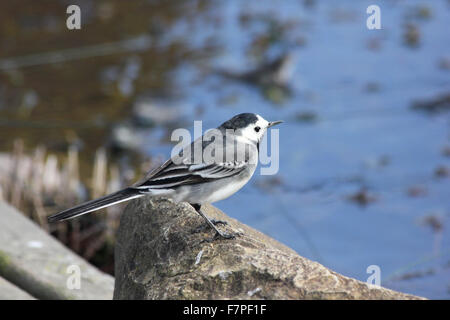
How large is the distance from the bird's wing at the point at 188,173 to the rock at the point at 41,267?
1599mm

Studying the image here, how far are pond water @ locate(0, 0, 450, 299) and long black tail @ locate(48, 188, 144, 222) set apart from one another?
3077 mm

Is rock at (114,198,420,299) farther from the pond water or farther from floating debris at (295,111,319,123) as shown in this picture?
floating debris at (295,111,319,123)

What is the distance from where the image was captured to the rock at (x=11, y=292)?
517 cm

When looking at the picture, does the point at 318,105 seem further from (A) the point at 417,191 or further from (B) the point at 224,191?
(B) the point at 224,191

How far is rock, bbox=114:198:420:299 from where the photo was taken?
3.70m

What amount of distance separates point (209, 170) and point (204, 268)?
0.59 meters

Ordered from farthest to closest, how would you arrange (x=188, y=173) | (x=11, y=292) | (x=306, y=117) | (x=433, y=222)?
(x=306, y=117)
(x=433, y=222)
(x=11, y=292)
(x=188, y=173)

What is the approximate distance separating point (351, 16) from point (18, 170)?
6.56m

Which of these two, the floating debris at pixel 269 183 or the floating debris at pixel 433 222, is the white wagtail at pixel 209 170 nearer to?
the floating debris at pixel 433 222

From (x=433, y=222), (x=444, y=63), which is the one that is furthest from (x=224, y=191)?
(x=444, y=63)

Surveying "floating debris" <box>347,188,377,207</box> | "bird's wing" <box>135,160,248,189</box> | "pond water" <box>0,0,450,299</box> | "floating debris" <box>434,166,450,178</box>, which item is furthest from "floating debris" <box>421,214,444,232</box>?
"bird's wing" <box>135,160,248,189</box>

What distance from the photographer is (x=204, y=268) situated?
3918 mm
